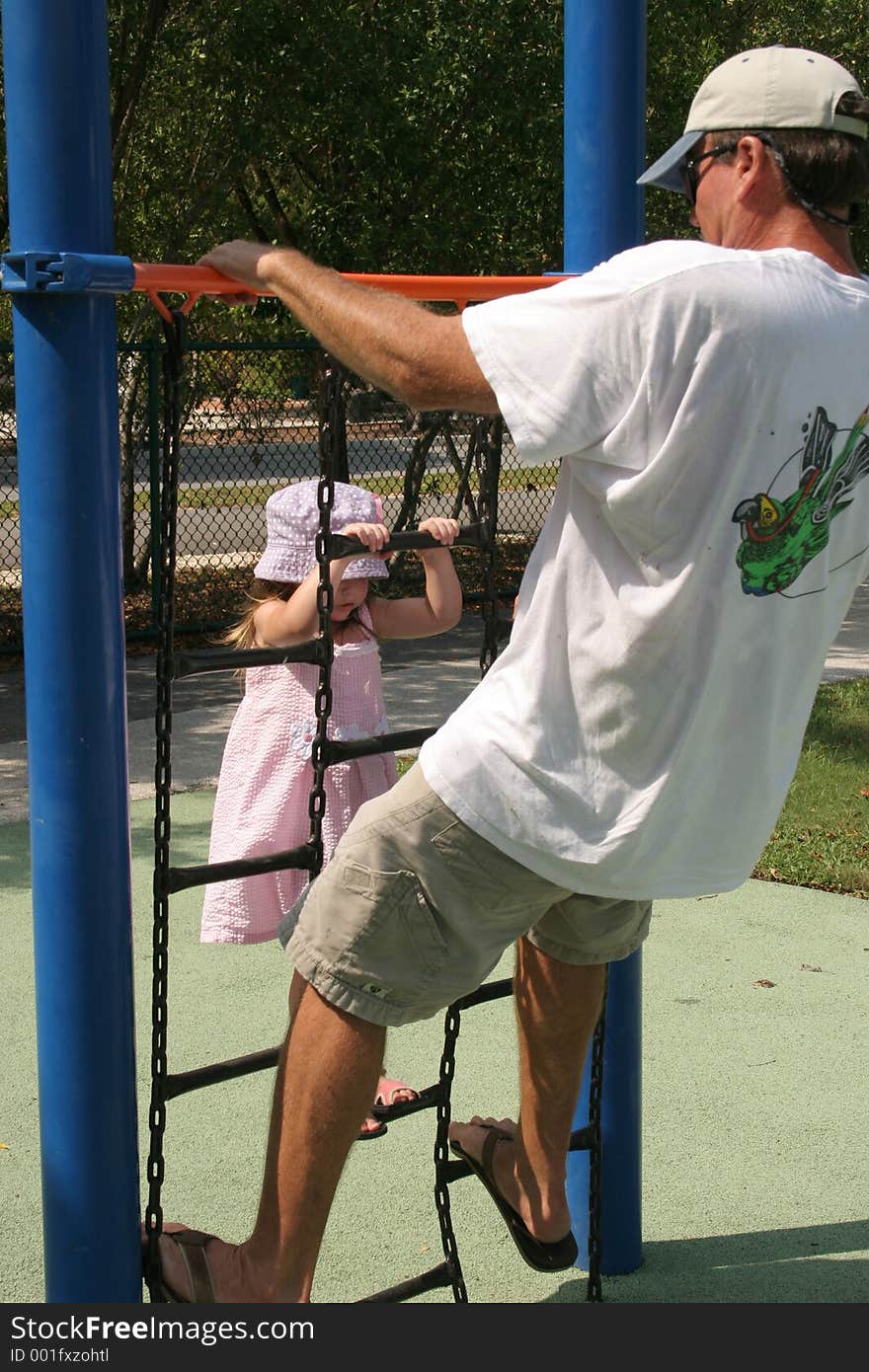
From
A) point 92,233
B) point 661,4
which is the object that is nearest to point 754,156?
point 92,233

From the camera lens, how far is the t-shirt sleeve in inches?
68.6

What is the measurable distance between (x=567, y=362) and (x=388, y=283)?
0.63 metres

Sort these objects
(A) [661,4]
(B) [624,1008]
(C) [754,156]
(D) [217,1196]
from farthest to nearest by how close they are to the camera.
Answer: (A) [661,4] → (D) [217,1196] → (B) [624,1008] → (C) [754,156]

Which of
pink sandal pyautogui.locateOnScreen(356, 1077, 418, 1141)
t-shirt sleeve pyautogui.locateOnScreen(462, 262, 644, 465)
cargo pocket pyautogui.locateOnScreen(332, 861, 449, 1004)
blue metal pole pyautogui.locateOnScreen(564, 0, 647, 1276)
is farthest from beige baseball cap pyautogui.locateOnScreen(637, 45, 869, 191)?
pink sandal pyautogui.locateOnScreen(356, 1077, 418, 1141)

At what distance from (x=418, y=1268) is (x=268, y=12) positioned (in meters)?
7.62

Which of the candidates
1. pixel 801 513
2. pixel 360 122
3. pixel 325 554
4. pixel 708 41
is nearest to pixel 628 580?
pixel 801 513

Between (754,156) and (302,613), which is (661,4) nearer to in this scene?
(302,613)

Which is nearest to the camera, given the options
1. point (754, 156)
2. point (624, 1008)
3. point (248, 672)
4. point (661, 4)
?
point (754, 156)

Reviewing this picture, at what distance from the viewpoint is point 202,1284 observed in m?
2.17

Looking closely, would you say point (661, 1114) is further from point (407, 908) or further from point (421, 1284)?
point (407, 908)

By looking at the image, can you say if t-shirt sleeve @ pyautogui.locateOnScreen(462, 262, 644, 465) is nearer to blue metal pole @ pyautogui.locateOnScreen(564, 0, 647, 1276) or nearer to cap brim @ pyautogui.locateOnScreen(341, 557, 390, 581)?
blue metal pole @ pyautogui.locateOnScreen(564, 0, 647, 1276)

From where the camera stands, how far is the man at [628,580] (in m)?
1.77

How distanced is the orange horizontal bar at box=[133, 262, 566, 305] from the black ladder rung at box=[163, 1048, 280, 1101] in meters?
1.03

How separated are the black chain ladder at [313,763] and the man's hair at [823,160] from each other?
0.69 m
